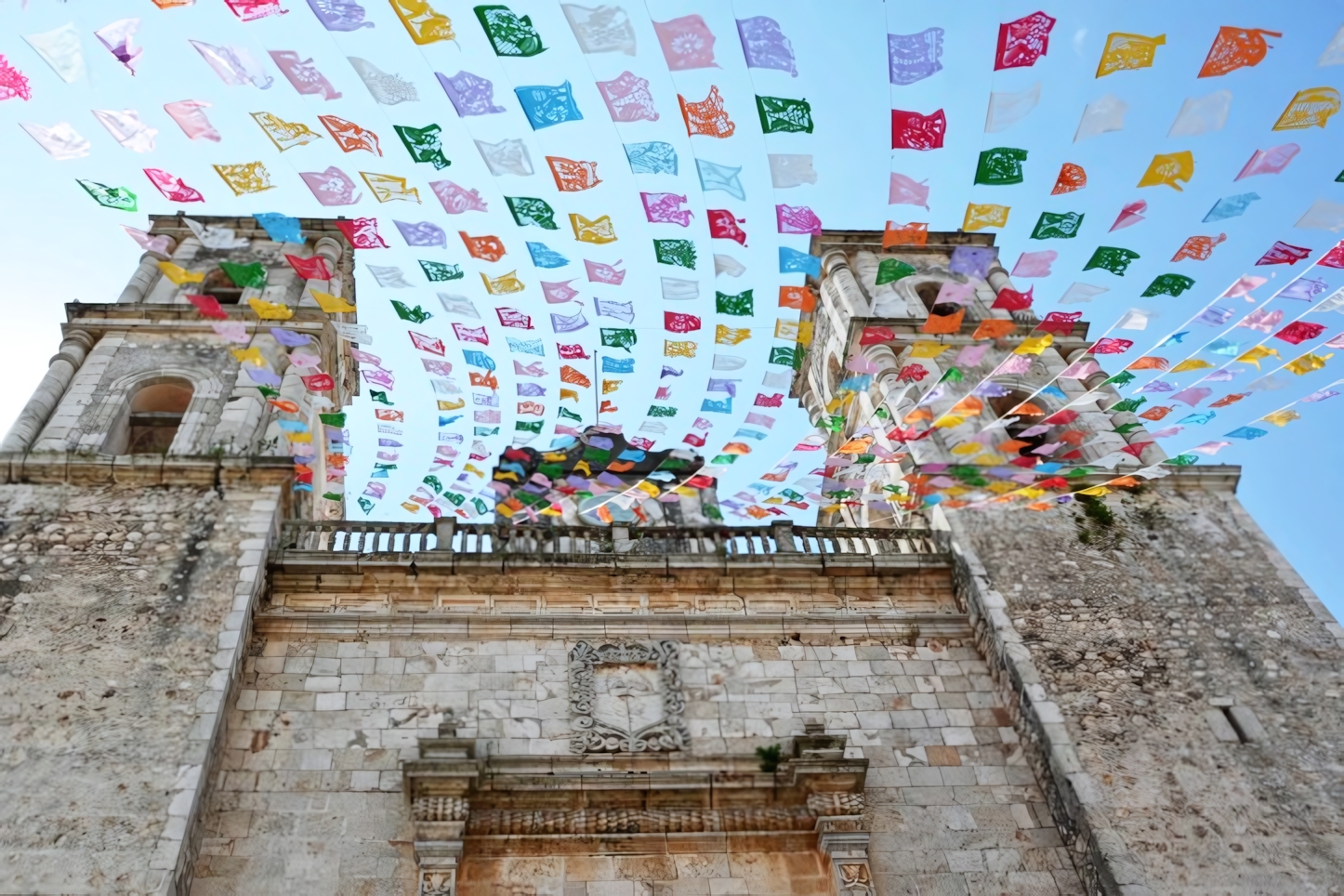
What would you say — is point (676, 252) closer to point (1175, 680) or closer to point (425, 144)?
point (425, 144)

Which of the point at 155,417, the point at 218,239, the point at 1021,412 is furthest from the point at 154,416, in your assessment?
the point at 1021,412

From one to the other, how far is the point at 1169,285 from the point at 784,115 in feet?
16.4

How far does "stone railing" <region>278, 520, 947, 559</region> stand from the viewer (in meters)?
11.4

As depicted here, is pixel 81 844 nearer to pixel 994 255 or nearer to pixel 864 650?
pixel 864 650

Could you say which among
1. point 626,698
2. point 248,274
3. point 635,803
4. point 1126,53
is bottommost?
point 635,803

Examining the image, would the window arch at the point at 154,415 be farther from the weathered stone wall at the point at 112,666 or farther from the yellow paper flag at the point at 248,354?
the weathered stone wall at the point at 112,666

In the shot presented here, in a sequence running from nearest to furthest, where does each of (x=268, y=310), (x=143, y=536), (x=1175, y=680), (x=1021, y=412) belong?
(x=1175, y=680)
(x=143, y=536)
(x=268, y=310)
(x=1021, y=412)

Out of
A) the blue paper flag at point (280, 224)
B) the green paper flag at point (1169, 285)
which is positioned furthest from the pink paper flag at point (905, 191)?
the blue paper flag at point (280, 224)

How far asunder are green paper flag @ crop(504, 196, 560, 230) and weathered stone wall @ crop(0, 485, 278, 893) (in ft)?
13.8

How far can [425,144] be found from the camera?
9.79 metres

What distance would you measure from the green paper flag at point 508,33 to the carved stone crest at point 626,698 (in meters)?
5.82

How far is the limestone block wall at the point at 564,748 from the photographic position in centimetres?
847

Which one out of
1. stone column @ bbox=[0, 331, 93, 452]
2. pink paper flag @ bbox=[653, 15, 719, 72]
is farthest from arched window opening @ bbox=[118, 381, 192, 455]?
pink paper flag @ bbox=[653, 15, 719, 72]

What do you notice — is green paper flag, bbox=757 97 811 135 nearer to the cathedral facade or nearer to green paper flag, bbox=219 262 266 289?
the cathedral facade
